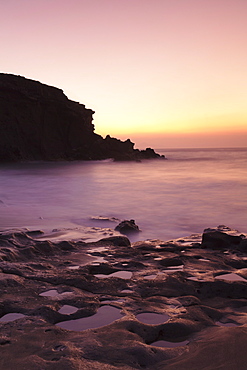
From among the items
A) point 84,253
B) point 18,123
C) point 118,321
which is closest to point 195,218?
point 84,253

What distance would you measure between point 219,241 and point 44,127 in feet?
115

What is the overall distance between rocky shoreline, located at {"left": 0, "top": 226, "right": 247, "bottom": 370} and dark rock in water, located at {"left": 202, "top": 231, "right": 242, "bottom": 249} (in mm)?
123

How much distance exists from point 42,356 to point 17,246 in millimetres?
2267

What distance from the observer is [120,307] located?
7.97 feet

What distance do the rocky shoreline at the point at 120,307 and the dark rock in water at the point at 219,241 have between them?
123mm

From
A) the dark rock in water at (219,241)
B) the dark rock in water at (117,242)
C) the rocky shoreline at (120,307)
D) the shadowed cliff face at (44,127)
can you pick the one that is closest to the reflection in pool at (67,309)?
the rocky shoreline at (120,307)

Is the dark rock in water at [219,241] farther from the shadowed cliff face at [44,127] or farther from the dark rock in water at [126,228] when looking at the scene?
the shadowed cliff face at [44,127]

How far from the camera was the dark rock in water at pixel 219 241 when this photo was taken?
13.7 feet

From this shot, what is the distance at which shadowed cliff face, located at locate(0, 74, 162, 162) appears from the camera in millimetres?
33406

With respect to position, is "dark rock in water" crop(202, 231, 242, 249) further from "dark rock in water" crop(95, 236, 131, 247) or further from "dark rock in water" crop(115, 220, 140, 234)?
"dark rock in water" crop(115, 220, 140, 234)

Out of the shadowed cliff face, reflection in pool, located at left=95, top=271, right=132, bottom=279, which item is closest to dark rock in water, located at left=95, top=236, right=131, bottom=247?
reflection in pool, located at left=95, top=271, right=132, bottom=279

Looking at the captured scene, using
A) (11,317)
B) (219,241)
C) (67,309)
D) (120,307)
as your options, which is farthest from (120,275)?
(219,241)

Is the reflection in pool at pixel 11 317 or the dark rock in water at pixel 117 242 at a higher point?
the reflection in pool at pixel 11 317

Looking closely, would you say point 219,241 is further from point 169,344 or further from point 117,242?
point 169,344
